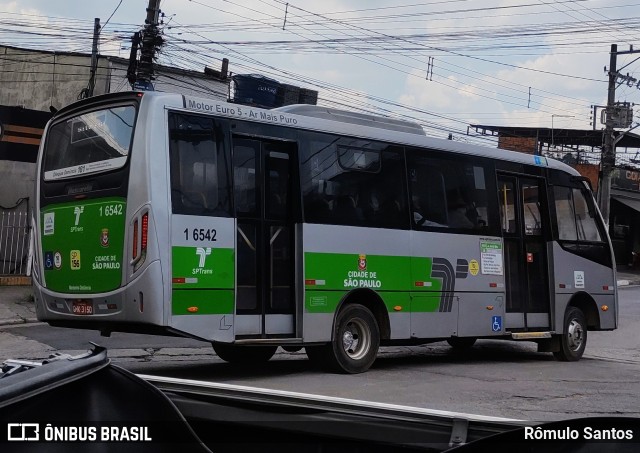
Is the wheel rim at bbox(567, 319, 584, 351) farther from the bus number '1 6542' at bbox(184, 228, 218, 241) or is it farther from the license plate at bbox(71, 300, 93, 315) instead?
the license plate at bbox(71, 300, 93, 315)

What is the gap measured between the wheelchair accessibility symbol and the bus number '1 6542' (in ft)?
17.4

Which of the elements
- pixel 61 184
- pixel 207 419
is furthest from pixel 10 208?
pixel 207 419

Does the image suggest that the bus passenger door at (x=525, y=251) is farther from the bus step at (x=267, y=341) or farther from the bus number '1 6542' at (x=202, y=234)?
the bus number '1 6542' at (x=202, y=234)

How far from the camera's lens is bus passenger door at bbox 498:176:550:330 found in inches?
539

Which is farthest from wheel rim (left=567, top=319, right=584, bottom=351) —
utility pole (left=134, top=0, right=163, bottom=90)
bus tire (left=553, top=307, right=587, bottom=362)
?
utility pole (left=134, top=0, right=163, bottom=90)

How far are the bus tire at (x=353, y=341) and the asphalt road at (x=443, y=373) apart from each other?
0.64 ft

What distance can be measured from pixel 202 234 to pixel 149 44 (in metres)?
15.3

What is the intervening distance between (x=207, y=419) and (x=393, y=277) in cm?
854

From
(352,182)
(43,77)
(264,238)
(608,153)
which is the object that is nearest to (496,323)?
(352,182)

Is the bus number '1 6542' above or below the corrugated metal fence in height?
below

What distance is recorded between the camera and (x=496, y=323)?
13.2m

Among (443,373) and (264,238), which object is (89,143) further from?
(443,373)

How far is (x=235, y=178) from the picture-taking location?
10.1 metres

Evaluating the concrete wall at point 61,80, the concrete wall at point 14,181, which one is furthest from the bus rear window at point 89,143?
the concrete wall at point 61,80
